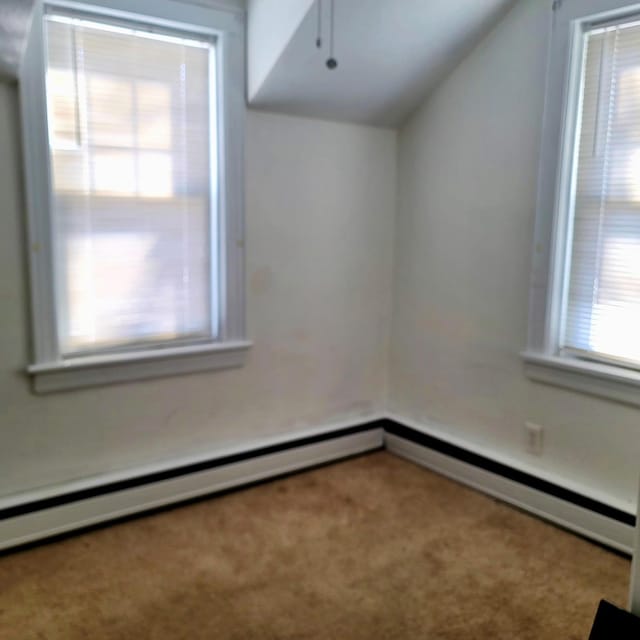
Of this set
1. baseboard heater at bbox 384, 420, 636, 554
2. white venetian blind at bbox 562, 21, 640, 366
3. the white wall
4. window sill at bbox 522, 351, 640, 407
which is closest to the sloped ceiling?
the white wall

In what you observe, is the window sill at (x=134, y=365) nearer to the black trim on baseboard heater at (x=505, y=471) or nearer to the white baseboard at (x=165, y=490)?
the white baseboard at (x=165, y=490)

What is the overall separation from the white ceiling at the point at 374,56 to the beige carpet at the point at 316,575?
179 centimetres

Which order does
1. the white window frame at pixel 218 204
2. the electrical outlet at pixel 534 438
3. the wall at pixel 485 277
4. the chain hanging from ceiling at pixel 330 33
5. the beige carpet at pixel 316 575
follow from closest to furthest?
the beige carpet at pixel 316 575 < the white window frame at pixel 218 204 < the chain hanging from ceiling at pixel 330 33 < the wall at pixel 485 277 < the electrical outlet at pixel 534 438

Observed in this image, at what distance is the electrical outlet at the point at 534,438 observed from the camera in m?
2.77

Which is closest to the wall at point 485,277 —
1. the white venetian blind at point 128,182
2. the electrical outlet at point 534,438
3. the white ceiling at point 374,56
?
the electrical outlet at point 534,438

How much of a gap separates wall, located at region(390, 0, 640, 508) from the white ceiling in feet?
0.43

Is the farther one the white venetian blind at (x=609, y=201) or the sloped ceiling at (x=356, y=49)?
the sloped ceiling at (x=356, y=49)

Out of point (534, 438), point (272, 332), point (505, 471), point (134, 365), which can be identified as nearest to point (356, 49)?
point (272, 332)

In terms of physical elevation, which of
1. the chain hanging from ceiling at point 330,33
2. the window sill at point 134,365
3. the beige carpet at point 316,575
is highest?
the chain hanging from ceiling at point 330,33

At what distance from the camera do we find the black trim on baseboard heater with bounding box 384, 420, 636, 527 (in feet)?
8.12

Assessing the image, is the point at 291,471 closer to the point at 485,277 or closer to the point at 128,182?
the point at 485,277

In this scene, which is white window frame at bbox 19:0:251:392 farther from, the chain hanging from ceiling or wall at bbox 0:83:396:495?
the chain hanging from ceiling

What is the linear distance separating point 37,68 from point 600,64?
207 centimetres

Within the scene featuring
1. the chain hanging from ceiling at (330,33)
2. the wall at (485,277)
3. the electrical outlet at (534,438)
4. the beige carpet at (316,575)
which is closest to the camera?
the beige carpet at (316,575)
